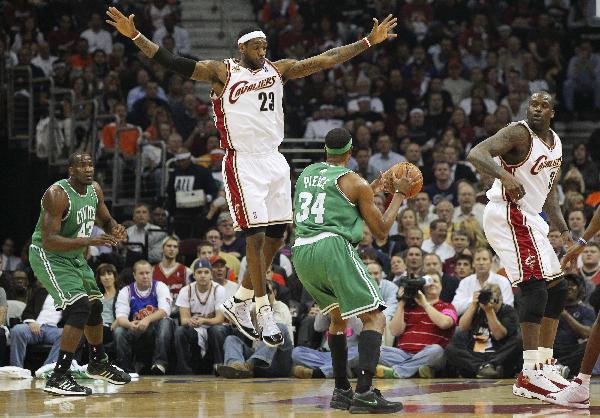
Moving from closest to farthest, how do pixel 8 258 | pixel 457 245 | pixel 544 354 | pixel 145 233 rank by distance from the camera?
pixel 544 354, pixel 457 245, pixel 145 233, pixel 8 258

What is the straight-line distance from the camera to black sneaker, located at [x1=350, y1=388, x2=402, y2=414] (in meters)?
8.80

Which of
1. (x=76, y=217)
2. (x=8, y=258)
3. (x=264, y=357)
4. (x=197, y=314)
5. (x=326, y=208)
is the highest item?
(x=326, y=208)

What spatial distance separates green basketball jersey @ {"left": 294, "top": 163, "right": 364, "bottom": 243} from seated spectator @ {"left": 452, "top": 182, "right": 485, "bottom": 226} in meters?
6.40

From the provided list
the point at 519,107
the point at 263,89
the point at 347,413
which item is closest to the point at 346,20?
the point at 519,107

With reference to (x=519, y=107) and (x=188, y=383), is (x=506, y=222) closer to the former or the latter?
(x=188, y=383)

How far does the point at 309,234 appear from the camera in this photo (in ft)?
30.2

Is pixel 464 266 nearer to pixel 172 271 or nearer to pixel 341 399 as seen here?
pixel 172 271

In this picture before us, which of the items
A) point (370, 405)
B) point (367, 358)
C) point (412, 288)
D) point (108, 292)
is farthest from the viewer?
point (108, 292)

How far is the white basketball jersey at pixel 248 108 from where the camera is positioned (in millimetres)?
9789

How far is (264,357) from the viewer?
526 inches

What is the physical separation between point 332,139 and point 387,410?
6.86 ft

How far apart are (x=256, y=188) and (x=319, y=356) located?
159 inches

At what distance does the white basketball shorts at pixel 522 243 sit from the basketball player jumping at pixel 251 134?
178 centimetres

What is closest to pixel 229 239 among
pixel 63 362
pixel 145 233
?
pixel 145 233
